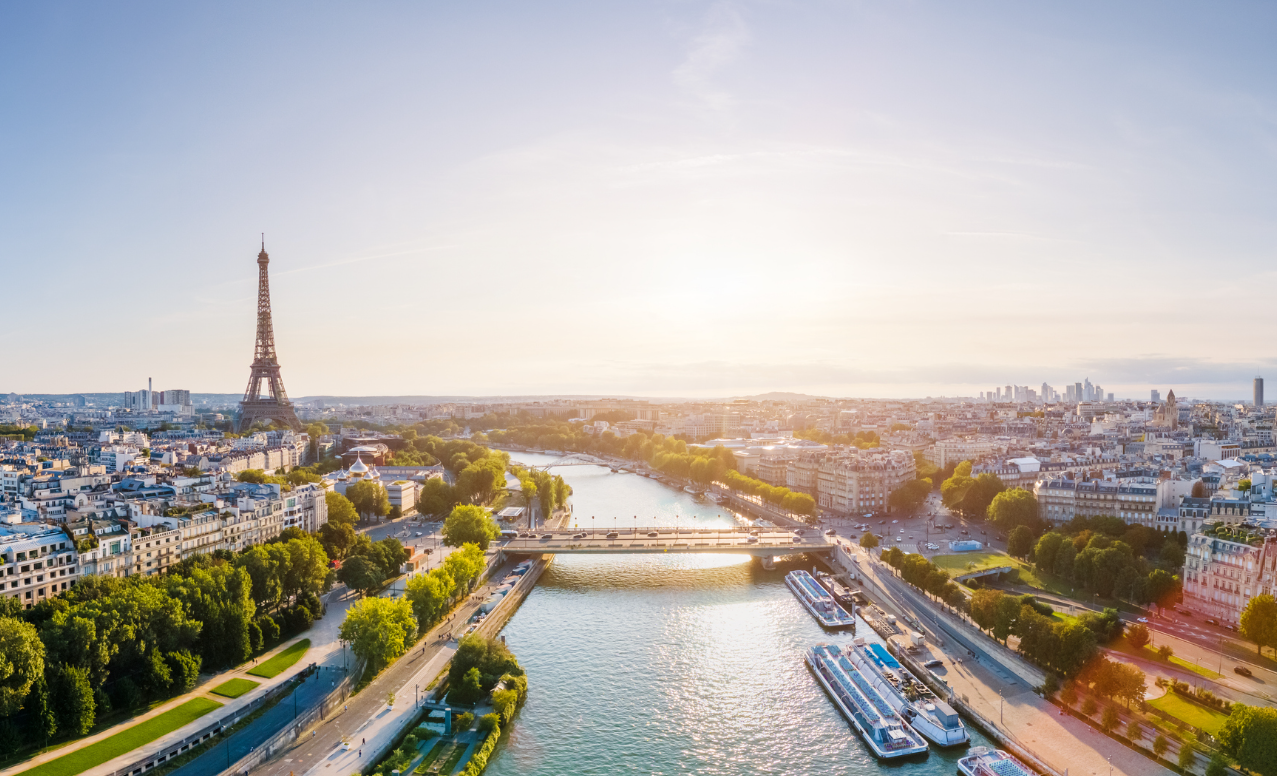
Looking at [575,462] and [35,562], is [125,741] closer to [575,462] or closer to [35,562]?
[35,562]

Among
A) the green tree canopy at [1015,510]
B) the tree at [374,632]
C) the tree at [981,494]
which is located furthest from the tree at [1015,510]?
the tree at [374,632]

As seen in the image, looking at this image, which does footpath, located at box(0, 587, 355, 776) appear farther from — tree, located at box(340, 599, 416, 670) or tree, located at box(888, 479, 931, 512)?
tree, located at box(888, 479, 931, 512)

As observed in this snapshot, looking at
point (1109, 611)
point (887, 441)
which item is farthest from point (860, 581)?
point (887, 441)

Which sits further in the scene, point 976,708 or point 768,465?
point 768,465

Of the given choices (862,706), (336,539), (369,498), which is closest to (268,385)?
(369,498)

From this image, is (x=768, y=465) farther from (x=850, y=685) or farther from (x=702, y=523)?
(x=850, y=685)

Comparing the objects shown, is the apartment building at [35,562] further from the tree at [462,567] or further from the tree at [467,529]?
the tree at [467,529]
